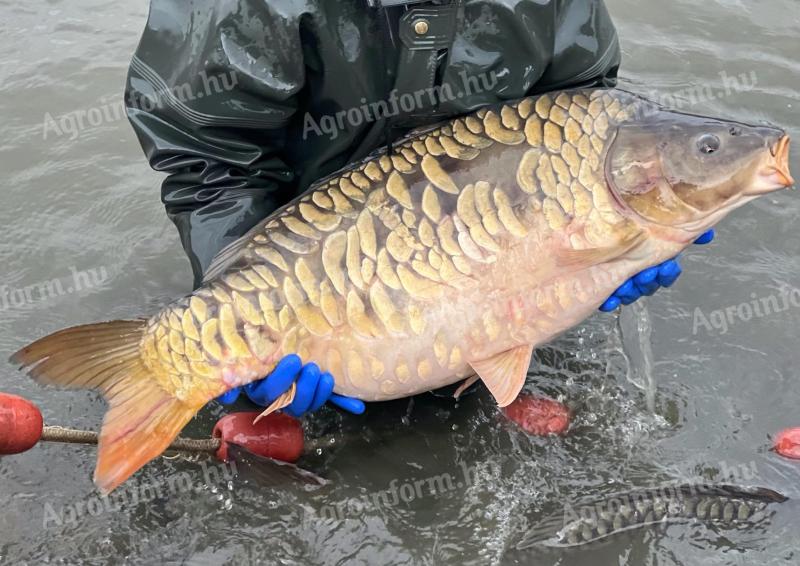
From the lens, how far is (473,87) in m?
2.07

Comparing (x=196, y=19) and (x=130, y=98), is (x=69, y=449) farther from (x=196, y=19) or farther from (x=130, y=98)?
(x=196, y=19)

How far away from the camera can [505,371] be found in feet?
6.39

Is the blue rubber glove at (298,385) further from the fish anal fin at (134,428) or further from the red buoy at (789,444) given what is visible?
the red buoy at (789,444)

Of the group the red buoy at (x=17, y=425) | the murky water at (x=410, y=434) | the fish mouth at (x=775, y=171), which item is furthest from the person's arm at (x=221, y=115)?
the fish mouth at (x=775, y=171)

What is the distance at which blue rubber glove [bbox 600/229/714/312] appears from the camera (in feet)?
6.54

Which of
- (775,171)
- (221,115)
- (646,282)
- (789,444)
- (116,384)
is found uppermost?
(221,115)

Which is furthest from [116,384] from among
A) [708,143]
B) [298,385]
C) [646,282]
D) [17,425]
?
[708,143]

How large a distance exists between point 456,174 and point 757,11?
3.12 meters

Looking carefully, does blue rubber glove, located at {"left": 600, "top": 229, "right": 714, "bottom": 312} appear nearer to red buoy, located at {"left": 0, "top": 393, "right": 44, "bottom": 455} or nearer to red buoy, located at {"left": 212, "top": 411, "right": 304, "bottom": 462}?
red buoy, located at {"left": 212, "top": 411, "right": 304, "bottom": 462}

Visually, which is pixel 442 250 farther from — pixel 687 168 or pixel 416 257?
pixel 687 168

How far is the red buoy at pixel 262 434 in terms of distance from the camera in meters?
2.02

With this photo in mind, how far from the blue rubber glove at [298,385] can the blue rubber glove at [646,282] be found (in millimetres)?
723

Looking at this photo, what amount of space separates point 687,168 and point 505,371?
60 cm

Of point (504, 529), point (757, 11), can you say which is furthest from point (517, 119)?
point (757, 11)
